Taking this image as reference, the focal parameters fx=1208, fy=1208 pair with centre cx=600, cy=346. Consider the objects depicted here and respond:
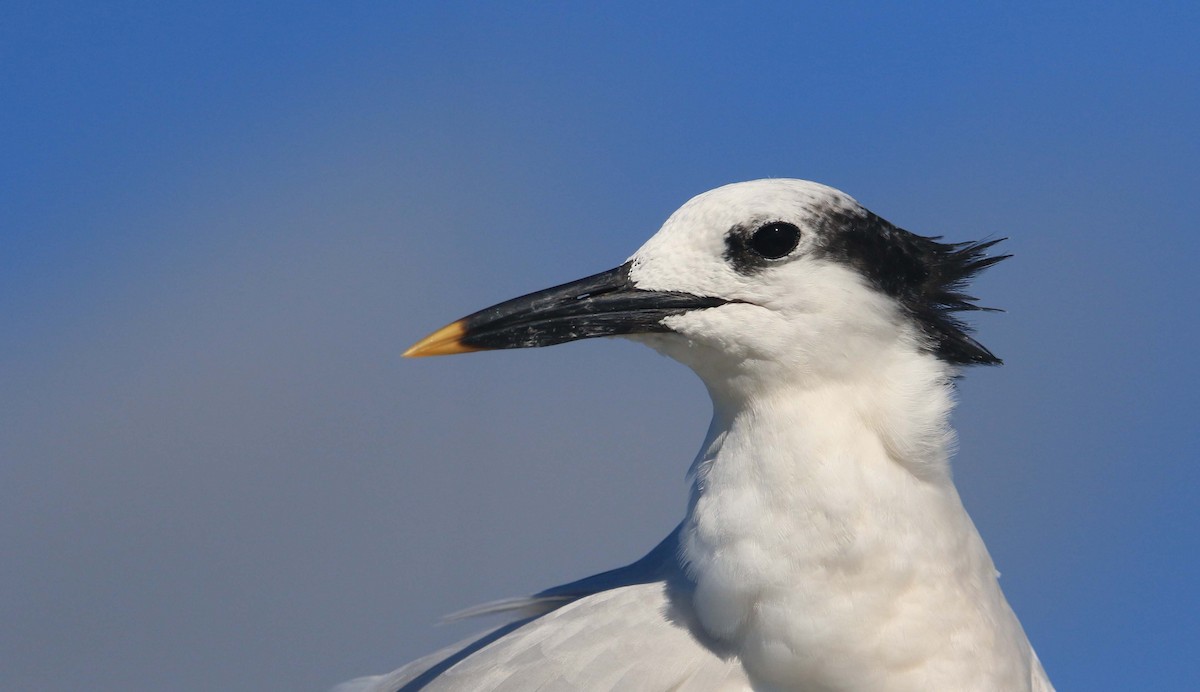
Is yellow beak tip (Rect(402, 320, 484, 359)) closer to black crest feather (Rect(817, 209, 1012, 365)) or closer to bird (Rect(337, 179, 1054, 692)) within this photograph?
bird (Rect(337, 179, 1054, 692))

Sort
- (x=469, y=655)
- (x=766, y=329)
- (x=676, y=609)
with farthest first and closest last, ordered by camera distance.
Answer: (x=469, y=655)
(x=676, y=609)
(x=766, y=329)

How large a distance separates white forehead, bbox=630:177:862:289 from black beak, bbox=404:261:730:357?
6 cm

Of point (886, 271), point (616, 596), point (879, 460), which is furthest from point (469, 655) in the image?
point (886, 271)

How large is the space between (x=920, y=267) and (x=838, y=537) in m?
0.98

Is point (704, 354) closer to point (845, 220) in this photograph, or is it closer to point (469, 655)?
point (845, 220)

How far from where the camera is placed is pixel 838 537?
141 inches

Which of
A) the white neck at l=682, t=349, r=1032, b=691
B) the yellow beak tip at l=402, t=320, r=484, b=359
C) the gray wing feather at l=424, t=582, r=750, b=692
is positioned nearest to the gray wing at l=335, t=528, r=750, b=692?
the gray wing feather at l=424, t=582, r=750, b=692

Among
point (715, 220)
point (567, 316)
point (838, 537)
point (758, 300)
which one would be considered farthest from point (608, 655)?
point (715, 220)

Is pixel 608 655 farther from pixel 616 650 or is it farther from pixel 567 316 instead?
pixel 567 316

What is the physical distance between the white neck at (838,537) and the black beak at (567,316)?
280mm

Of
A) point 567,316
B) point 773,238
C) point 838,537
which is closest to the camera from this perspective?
point 838,537

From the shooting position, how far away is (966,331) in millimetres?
3971

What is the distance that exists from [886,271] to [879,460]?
608mm

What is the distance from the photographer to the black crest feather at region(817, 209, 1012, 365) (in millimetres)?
3762
